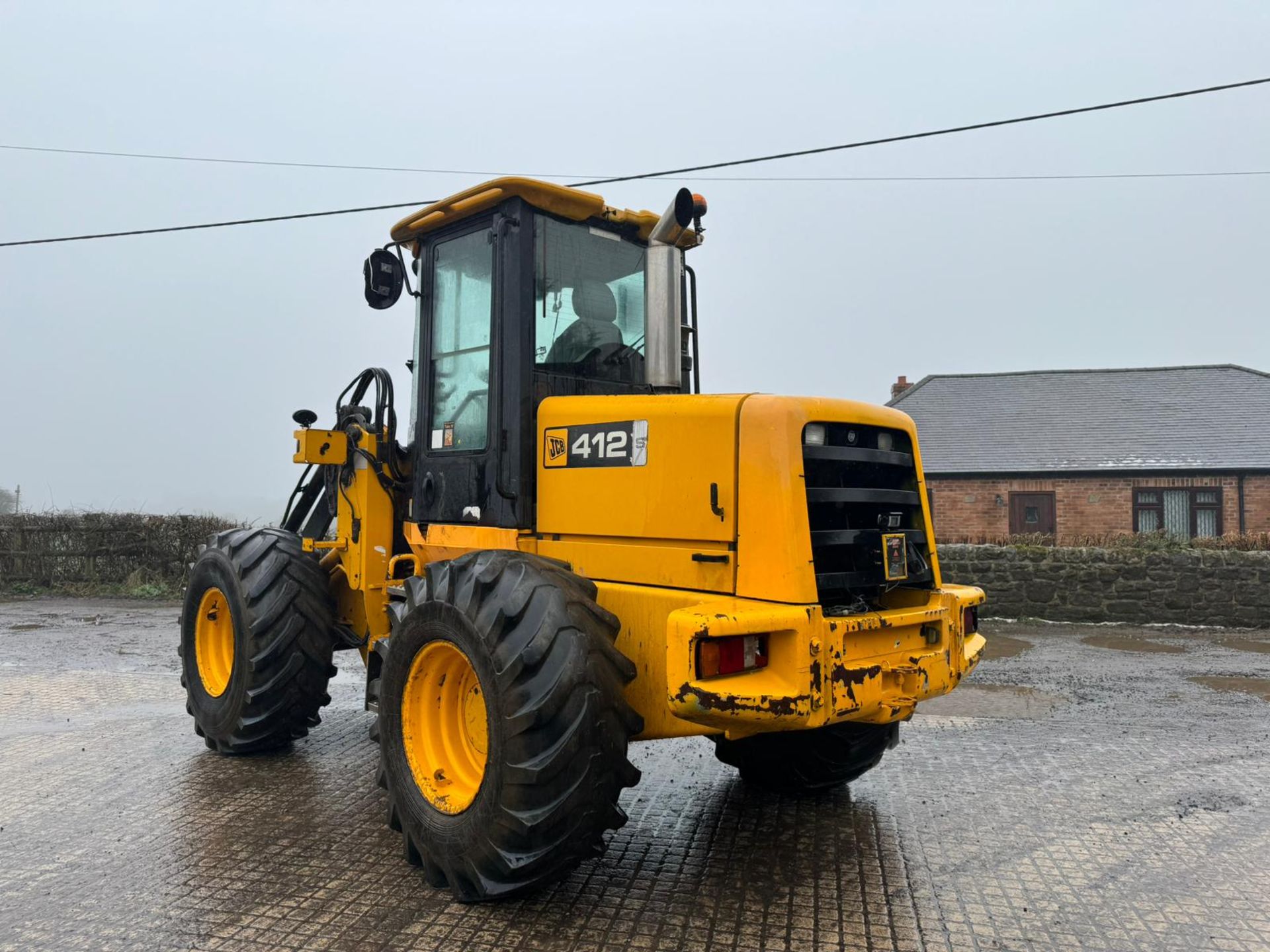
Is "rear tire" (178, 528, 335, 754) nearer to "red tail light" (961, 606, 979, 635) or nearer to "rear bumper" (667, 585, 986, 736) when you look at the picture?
"rear bumper" (667, 585, 986, 736)

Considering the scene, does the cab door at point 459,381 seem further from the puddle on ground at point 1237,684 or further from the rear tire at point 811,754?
the puddle on ground at point 1237,684

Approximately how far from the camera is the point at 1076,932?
3359 mm

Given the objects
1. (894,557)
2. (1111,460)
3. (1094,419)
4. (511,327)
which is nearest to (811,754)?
(894,557)

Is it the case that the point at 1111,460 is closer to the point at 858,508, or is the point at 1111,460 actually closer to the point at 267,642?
the point at 858,508

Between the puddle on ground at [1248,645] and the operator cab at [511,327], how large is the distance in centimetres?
885

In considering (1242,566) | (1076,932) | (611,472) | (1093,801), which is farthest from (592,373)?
(1242,566)

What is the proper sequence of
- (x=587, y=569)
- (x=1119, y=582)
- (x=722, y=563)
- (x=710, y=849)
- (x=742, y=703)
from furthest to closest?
(x=1119, y=582)
(x=710, y=849)
(x=587, y=569)
(x=722, y=563)
(x=742, y=703)

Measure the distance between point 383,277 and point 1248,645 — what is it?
10660mm

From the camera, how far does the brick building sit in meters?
20.3

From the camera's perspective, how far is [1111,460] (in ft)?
68.5

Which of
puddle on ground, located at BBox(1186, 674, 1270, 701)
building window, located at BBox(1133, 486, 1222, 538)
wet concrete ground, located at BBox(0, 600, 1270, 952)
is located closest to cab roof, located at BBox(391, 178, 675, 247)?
wet concrete ground, located at BBox(0, 600, 1270, 952)

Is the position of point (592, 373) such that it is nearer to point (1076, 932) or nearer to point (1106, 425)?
point (1076, 932)

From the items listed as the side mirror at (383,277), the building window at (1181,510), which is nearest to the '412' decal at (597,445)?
the side mirror at (383,277)

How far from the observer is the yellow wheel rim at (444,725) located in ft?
12.6
